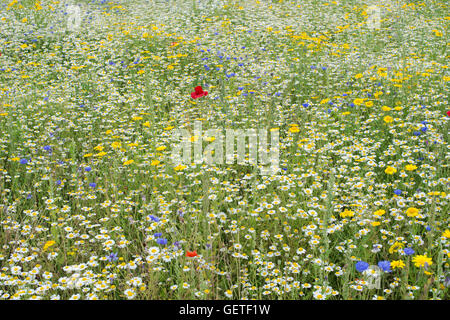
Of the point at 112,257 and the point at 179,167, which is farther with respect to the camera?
the point at 179,167

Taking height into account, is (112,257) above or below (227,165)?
below

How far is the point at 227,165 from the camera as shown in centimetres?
398

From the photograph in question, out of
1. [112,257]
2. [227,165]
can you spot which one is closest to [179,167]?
[227,165]

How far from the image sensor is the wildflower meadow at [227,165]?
264 centimetres

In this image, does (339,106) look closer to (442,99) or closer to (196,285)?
(442,99)

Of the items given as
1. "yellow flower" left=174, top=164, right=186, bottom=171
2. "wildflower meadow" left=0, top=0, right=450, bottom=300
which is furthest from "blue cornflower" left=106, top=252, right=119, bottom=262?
"yellow flower" left=174, top=164, right=186, bottom=171

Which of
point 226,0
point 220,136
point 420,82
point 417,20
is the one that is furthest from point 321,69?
point 226,0

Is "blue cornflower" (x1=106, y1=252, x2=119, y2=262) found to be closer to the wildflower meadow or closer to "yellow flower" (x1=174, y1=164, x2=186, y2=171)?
the wildflower meadow

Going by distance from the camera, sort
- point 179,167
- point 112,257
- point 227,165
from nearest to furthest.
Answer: point 112,257 < point 179,167 < point 227,165

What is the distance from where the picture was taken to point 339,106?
4930mm

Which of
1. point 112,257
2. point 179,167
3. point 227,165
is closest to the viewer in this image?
point 112,257

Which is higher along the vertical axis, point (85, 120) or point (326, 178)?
point (85, 120)

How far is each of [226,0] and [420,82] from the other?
6876 millimetres

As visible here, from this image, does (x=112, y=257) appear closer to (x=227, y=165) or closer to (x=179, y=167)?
(x=179, y=167)
